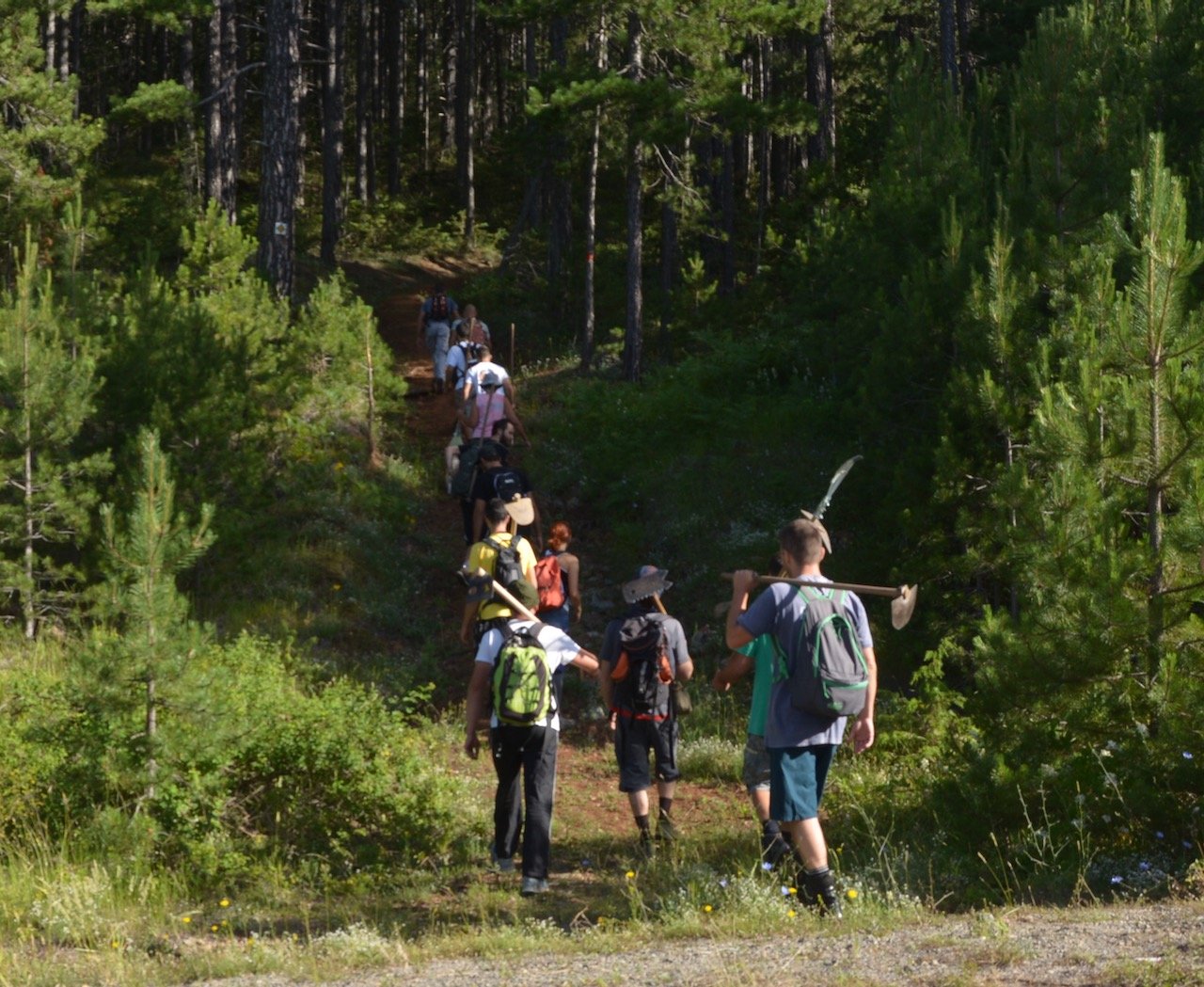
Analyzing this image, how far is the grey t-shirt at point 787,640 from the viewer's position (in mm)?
6426

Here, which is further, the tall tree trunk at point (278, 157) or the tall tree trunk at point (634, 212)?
the tall tree trunk at point (634, 212)

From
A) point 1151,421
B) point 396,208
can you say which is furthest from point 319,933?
point 396,208

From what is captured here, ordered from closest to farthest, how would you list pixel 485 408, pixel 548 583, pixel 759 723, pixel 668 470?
pixel 759 723 < pixel 548 583 < pixel 485 408 < pixel 668 470

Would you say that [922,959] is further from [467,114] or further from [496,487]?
[467,114]

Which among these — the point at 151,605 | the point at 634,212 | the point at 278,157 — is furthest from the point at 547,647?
the point at 278,157

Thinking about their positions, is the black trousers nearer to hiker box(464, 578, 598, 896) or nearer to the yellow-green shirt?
hiker box(464, 578, 598, 896)

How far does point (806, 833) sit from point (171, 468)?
8.91 metres

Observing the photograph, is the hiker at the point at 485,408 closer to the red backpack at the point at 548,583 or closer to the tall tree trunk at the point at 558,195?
the red backpack at the point at 548,583

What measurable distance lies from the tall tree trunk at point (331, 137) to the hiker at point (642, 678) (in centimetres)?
2457

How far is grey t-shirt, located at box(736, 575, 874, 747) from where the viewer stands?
253 inches

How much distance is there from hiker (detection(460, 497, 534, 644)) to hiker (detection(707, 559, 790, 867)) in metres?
1.39

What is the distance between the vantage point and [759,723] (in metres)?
7.67

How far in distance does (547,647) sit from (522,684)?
32cm

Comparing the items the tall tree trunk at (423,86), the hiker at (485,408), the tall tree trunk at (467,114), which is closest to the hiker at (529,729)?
the hiker at (485,408)
